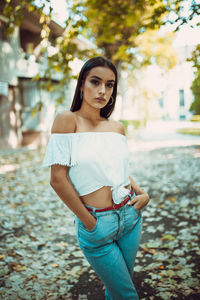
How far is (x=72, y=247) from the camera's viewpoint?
4359mm

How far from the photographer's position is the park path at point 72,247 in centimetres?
327

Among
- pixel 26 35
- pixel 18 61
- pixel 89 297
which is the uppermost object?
pixel 26 35

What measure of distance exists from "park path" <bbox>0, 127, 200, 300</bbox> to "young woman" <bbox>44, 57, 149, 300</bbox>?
154 centimetres

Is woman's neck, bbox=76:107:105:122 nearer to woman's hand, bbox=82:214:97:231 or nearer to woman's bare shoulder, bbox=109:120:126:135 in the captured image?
woman's bare shoulder, bbox=109:120:126:135

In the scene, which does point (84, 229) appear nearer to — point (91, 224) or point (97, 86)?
point (91, 224)

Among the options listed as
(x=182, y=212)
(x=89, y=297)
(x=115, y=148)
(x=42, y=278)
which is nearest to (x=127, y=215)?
(x=115, y=148)

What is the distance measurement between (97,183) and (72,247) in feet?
9.37

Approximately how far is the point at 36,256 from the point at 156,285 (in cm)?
183

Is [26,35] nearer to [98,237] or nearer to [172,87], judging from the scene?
[98,237]

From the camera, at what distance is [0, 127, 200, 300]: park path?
3.27 meters

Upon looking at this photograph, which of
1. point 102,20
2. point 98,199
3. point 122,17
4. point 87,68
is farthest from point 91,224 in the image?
point 102,20

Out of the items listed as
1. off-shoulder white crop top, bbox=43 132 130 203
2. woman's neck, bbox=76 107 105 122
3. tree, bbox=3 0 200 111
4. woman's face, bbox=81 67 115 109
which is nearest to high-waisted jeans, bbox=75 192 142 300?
off-shoulder white crop top, bbox=43 132 130 203

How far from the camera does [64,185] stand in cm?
179

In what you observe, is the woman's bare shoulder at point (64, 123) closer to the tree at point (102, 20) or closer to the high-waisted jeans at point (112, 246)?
the high-waisted jeans at point (112, 246)
